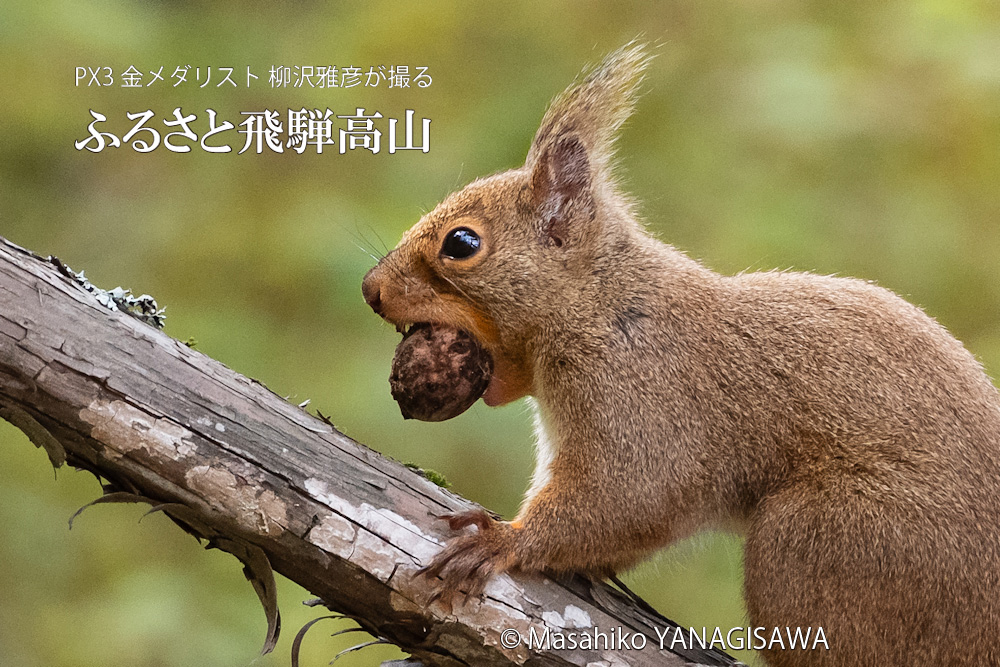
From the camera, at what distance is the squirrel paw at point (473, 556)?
237cm

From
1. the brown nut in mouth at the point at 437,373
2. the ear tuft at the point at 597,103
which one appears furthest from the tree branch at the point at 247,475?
the ear tuft at the point at 597,103

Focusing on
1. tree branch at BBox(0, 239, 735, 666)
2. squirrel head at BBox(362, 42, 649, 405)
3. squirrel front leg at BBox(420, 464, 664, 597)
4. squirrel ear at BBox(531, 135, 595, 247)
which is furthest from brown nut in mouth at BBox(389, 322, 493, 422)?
squirrel ear at BBox(531, 135, 595, 247)

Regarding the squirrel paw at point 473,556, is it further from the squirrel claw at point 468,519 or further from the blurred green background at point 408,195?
the blurred green background at point 408,195

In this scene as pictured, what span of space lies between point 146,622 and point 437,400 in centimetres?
157

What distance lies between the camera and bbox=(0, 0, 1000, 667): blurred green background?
11.3 ft

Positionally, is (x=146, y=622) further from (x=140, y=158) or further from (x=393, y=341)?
(x=140, y=158)

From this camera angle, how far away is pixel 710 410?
102 inches

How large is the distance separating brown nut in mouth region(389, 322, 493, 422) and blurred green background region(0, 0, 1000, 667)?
74 cm

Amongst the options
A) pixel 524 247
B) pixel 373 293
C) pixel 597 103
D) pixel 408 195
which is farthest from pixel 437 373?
pixel 408 195

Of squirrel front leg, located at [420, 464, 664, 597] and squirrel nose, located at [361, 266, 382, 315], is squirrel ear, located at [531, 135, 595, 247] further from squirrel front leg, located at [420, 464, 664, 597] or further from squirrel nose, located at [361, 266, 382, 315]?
squirrel front leg, located at [420, 464, 664, 597]

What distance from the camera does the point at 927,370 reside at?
256 centimetres

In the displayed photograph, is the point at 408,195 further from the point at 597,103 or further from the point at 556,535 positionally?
the point at 556,535

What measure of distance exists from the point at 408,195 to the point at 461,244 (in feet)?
2.97

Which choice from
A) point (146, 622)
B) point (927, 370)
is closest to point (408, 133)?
point (927, 370)
